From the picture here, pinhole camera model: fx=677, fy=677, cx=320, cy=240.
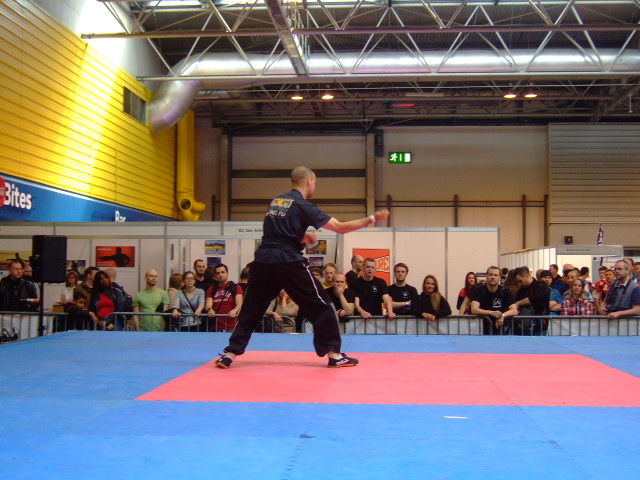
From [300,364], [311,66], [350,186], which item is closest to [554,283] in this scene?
[311,66]

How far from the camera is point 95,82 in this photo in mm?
15820

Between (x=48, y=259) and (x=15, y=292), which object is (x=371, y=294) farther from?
(x=15, y=292)

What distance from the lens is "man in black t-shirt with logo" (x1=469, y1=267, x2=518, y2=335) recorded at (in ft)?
27.6

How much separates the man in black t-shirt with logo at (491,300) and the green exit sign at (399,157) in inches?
664

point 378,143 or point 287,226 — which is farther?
point 378,143

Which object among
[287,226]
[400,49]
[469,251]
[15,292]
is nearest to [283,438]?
[287,226]

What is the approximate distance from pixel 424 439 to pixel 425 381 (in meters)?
1.49

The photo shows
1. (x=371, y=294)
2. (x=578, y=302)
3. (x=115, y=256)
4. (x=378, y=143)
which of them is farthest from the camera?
(x=378, y=143)

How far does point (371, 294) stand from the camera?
9.09m

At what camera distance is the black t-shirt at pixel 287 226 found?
199 inches

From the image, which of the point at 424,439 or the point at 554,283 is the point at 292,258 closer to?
the point at 424,439

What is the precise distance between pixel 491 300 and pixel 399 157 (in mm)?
17077

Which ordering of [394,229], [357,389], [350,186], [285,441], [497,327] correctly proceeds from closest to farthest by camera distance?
1. [285,441]
2. [357,389]
3. [497,327]
4. [394,229]
5. [350,186]

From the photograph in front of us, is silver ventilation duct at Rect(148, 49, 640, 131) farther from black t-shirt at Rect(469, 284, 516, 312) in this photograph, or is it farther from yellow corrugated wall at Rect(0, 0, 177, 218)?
black t-shirt at Rect(469, 284, 516, 312)
